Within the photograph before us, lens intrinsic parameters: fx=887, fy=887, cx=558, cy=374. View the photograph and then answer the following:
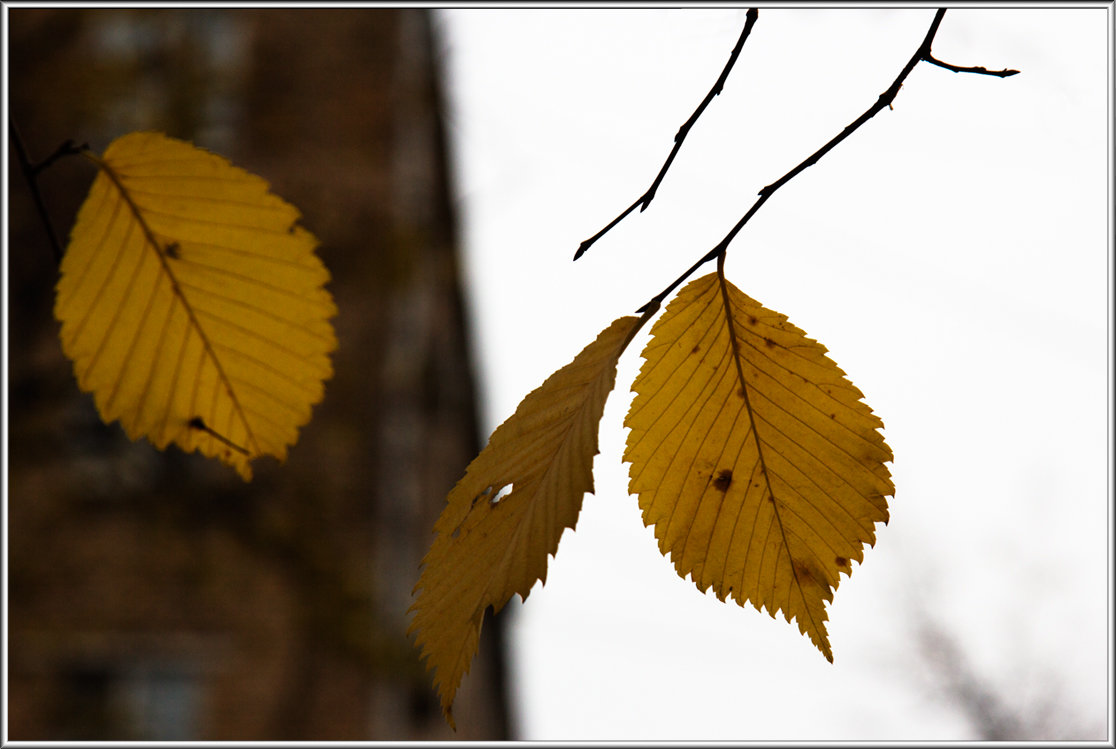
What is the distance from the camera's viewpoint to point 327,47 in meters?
5.36

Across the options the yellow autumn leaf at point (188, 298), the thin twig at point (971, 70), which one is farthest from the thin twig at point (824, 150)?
the yellow autumn leaf at point (188, 298)

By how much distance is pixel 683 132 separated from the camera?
13.1 inches

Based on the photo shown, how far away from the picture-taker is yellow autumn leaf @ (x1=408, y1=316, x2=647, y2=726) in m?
0.30

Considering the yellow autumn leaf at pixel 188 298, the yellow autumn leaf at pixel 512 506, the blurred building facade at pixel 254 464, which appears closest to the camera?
the yellow autumn leaf at pixel 512 506

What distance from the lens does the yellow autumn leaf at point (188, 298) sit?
418 mm

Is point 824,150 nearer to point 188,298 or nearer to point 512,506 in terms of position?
point 512,506

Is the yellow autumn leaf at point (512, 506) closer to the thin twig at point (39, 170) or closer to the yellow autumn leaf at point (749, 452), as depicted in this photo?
the yellow autumn leaf at point (749, 452)

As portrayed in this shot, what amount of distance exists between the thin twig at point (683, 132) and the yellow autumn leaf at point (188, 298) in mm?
151

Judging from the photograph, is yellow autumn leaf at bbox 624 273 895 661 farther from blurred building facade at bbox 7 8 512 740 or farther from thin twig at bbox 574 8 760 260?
blurred building facade at bbox 7 8 512 740

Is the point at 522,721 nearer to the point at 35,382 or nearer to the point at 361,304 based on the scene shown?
the point at 361,304

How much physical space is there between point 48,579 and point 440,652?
4852 millimetres

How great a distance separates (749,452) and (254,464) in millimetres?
4111

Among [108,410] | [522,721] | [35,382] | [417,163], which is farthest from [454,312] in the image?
[108,410]

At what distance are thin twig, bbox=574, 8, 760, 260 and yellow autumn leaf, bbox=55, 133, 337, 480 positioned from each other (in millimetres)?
151
